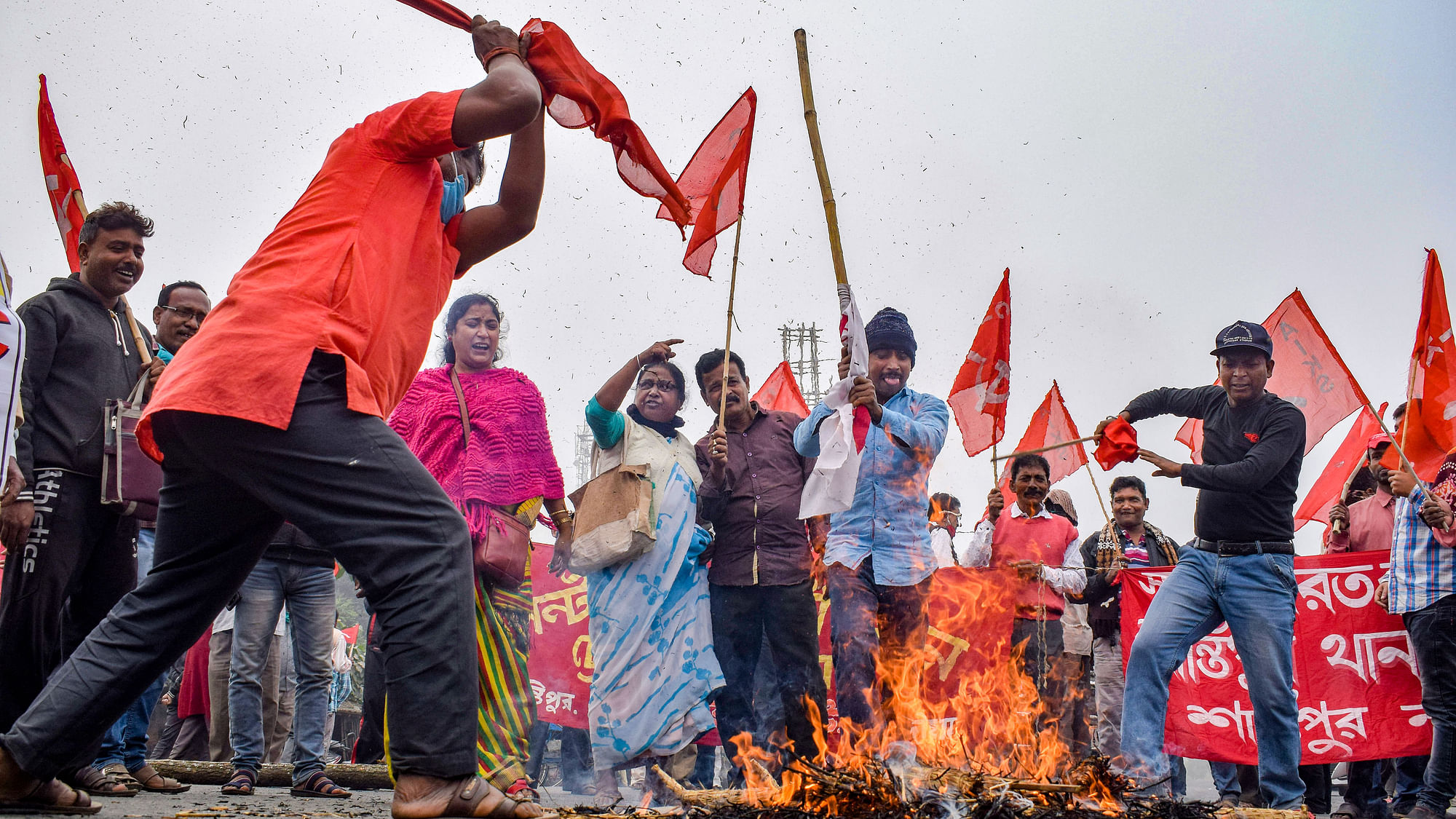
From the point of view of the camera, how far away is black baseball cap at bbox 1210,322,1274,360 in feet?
17.2

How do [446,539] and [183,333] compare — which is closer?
[446,539]

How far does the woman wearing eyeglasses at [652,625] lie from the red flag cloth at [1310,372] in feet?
12.6

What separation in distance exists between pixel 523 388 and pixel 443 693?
2.89m

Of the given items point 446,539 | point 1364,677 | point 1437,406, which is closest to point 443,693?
point 446,539

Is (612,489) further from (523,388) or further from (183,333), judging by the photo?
(183,333)

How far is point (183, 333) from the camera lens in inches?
201

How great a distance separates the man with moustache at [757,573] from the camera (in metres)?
5.37

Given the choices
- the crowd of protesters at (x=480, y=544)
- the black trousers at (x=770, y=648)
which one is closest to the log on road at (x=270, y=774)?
the crowd of protesters at (x=480, y=544)

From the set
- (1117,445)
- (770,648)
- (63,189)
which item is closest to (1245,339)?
(1117,445)

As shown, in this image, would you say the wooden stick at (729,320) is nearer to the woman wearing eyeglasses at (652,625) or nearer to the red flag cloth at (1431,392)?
the woman wearing eyeglasses at (652,625)

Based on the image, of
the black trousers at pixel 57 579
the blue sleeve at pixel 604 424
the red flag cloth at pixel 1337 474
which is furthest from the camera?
the red flag cloth at pixel 1337 474

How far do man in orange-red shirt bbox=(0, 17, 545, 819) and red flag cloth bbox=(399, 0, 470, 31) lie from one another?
41cm

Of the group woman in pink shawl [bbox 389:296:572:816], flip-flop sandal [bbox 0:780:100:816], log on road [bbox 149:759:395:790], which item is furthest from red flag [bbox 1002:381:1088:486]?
flip-flop sandal [bbox 0:780:100:816]

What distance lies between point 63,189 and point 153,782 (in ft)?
10.2
